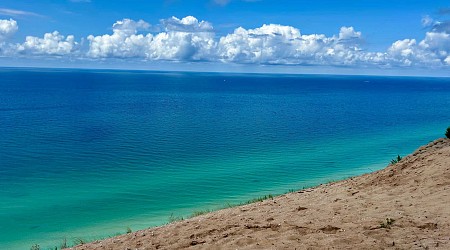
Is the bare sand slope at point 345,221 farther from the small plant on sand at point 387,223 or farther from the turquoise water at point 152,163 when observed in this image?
the turquoise water at point 152,163

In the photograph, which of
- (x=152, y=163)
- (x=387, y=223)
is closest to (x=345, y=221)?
(x=387, y=223)

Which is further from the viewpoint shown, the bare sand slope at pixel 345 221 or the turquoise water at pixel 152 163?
the turquoise water at pixel 152 163

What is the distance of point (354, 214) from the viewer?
13.2m

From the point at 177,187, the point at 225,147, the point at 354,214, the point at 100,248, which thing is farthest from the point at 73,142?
the point at 354,214

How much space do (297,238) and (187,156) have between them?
2806cm

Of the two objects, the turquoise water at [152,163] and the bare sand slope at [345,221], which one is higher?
the bare sand slope at [345,221]

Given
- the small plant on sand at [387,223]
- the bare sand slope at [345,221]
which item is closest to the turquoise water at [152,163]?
the bare sand slope at [345,221]

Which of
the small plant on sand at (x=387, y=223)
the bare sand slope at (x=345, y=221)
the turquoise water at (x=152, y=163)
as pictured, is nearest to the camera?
the bare sand slope at (x=345, y=221)

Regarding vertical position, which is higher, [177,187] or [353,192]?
[353,192]

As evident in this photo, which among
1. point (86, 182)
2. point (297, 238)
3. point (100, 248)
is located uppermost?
point (297, 238)

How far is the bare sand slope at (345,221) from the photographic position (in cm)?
1097

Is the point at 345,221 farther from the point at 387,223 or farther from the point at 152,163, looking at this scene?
the point at 152,163

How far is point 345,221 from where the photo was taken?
12586 millimetres

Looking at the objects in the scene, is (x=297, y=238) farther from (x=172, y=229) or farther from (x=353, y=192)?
(x=353, y=192)
